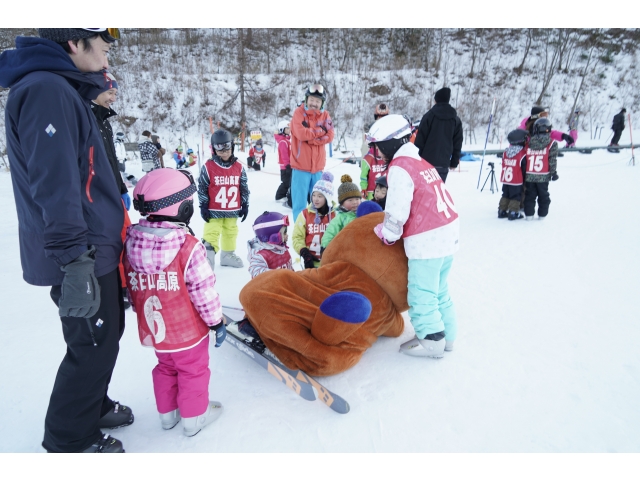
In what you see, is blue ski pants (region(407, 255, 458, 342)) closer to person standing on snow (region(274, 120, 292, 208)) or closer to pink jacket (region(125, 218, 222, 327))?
pink jacket (region(125, 218, 222, 327))

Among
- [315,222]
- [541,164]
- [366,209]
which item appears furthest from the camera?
[541,164]

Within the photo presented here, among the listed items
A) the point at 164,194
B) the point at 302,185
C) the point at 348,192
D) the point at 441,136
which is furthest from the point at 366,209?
the point at 441,136

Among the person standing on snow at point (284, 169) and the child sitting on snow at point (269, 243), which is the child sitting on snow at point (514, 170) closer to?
the person standing on snow at point (284, 169)

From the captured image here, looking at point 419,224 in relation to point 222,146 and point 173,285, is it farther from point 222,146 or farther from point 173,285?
point 222,146

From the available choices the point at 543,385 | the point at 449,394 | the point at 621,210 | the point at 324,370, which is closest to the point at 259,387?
the point at 324,370

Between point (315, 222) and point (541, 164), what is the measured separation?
4.22 meters

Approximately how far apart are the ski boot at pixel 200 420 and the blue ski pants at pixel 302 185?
11.5 ft

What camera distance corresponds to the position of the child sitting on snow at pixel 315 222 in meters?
3.54

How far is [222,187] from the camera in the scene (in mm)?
4027

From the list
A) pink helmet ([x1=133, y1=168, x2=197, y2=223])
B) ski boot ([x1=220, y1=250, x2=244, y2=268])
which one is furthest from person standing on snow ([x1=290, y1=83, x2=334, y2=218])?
pink helmet ([x1=133, y1=168, x2=197, y2=223])

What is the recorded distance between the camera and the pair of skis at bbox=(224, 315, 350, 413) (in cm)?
201

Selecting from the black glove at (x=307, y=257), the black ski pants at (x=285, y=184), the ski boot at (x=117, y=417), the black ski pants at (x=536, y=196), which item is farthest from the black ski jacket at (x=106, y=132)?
the black ski pants at (x=536, y=196)

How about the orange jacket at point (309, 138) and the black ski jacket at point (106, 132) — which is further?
the orange jacket at point (309, 138)

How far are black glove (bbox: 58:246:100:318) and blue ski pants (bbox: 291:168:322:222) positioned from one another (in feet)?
12.6
